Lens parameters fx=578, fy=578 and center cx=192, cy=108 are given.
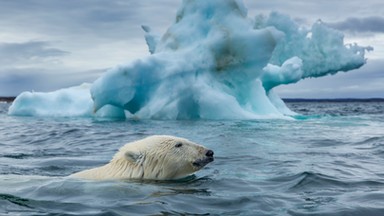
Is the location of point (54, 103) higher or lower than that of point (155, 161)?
higher

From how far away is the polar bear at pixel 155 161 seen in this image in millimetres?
5695

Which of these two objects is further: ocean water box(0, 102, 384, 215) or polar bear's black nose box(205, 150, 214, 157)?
polar bear's black nose box(205, 150, 214, 157)

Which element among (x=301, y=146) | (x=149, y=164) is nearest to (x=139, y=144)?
(x=149, y=164)

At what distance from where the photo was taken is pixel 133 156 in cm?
570

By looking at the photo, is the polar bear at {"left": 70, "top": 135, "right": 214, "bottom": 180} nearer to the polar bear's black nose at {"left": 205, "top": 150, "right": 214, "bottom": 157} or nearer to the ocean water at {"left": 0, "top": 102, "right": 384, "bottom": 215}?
the polar bear's black nose at {"left": 205, "top": 150, "right": 214, "bottom": 157}

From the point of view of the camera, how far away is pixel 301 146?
409 inches

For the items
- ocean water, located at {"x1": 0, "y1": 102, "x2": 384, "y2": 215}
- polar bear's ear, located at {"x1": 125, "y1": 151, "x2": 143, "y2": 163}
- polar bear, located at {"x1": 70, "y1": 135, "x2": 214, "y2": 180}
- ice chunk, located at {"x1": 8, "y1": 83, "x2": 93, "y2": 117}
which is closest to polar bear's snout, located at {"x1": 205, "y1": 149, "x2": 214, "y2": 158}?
polar bear, located at {"x1": 70, "y1": 135, "x2": 214, "y2": 180}

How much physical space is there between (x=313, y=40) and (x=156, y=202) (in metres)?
21.9

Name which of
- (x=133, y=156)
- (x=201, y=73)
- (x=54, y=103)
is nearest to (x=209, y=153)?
(x=133, y=156)

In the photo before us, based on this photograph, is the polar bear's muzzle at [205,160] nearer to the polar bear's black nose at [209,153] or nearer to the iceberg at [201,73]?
the polar bear's black nose at [209,153]

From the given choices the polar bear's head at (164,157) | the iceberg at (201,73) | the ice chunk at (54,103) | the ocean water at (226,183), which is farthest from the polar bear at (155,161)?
the ice chunk at (54,103)

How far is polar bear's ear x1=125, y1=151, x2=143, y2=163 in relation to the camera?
5.64 meters

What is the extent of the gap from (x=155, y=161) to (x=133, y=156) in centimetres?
26

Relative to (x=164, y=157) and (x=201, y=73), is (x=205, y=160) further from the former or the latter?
(x=201, y=73)
